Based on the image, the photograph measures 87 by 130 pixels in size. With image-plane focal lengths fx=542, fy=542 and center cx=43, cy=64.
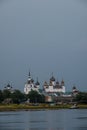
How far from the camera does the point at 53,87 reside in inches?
7569

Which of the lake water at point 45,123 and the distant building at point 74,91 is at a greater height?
the distant building at point 74,91

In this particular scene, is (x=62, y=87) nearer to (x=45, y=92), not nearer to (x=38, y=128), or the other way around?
(x=45, y=92)

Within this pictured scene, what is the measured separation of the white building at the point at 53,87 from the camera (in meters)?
191

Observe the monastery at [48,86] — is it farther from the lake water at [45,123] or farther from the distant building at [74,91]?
the lake water at [45,123]

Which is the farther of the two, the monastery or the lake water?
the monastery

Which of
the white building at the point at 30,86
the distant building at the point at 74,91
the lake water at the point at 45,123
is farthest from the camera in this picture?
the distant building at the point at 74,91

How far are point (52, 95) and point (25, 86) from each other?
33.8ft

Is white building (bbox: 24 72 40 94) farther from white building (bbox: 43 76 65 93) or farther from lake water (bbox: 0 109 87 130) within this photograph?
lake water (bbox: 0 109 87 130)

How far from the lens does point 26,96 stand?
164m

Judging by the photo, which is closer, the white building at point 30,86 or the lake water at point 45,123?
the lake water at point 45,123

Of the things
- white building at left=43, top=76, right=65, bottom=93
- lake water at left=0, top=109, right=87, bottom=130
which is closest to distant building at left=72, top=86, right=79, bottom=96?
white building at left=43, top=76, right=65, bottom=93

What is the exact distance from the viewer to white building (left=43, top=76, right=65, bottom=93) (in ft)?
627

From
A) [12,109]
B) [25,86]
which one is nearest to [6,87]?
[25,86]

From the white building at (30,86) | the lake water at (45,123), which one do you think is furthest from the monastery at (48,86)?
the lake water at (45,123)
